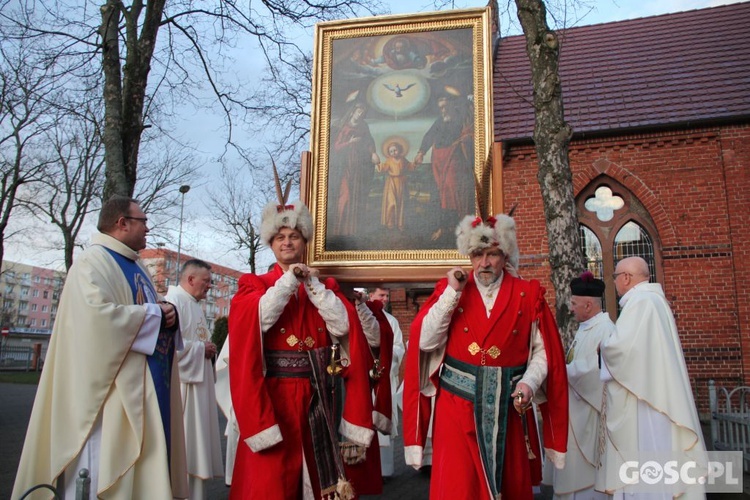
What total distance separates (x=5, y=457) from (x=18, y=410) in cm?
665

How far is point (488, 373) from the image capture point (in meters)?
3.95

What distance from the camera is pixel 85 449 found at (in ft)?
12.2

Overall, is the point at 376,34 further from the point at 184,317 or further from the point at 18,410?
the point at 18,410

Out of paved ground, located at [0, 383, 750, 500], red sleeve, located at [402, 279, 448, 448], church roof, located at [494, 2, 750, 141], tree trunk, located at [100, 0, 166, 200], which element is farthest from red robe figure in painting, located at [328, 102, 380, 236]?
church roof, located at [494, 2, 750, 141]

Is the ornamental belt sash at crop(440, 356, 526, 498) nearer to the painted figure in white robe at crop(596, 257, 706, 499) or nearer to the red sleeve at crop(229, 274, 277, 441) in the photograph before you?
the red sleeve at crop(229, 274, 277, 441)

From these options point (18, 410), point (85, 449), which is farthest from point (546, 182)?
point (18, 410)

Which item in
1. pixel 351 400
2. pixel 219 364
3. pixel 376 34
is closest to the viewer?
pixel 351 400

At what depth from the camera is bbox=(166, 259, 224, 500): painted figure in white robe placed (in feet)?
19.5

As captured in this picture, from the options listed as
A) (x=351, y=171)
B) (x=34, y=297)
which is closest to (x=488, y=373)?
(x=351, y=171)

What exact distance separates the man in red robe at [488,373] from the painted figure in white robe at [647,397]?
1.31m

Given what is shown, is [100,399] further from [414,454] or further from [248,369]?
[414,454]

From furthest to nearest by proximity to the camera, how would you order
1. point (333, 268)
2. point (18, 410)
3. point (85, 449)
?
1. point (18, 410)
2. point (333, 268)
3. point (85, 449)

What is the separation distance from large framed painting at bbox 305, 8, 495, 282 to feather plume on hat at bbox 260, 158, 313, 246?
56cm

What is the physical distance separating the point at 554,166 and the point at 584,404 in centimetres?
265
